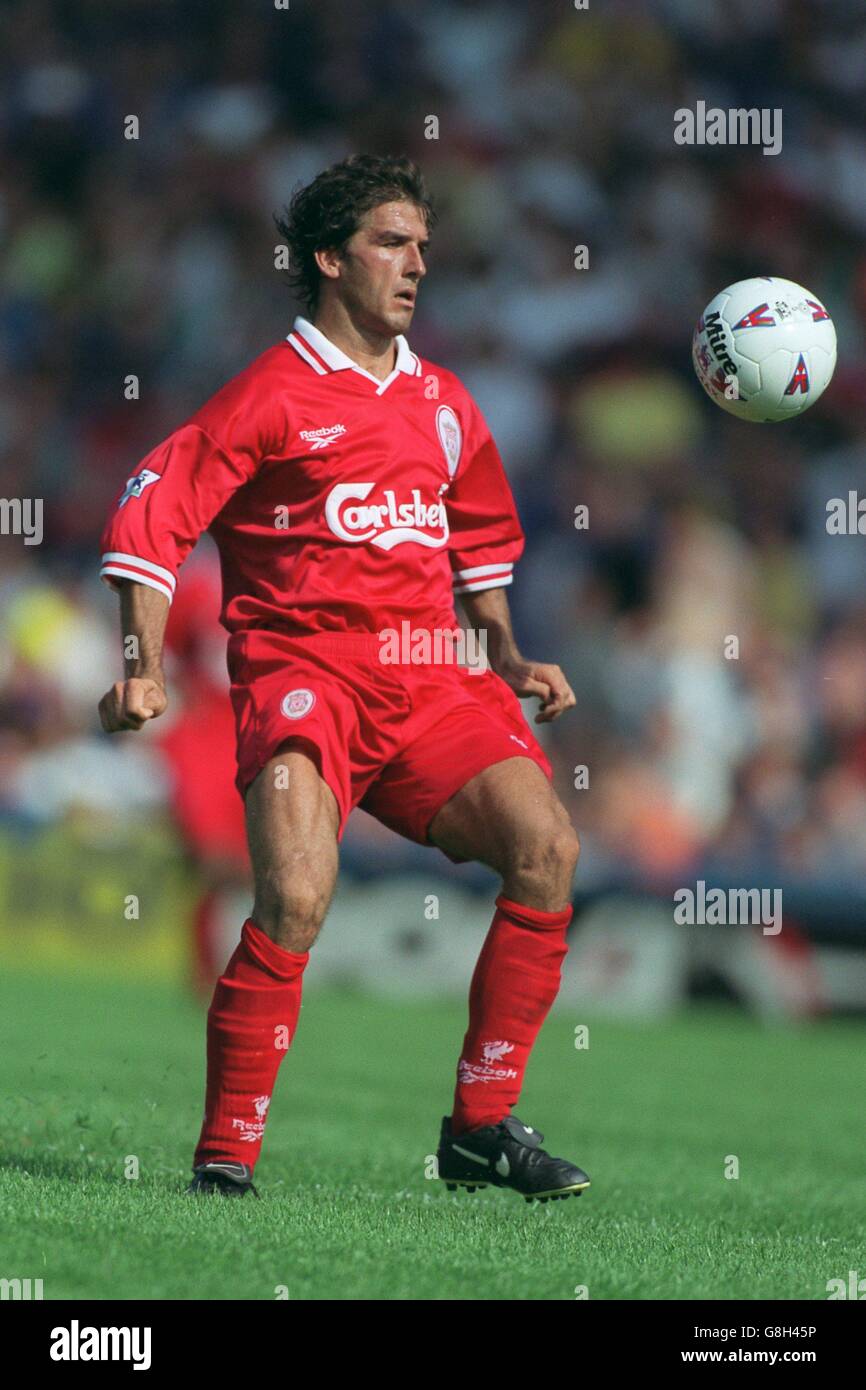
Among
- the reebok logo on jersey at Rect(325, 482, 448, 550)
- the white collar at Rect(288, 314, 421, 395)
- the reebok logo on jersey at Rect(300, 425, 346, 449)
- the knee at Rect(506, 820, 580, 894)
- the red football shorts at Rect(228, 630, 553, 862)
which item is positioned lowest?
the knee at Rect(506, 820, 580, 894)

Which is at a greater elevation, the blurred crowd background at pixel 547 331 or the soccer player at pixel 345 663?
the blurred crowd background at pixel 547 331

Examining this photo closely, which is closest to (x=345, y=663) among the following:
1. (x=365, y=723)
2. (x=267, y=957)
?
(x=365, y=723)

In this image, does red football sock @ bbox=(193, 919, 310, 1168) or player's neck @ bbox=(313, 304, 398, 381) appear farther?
player's neck @ bbox=(313, 304, 398, 381)

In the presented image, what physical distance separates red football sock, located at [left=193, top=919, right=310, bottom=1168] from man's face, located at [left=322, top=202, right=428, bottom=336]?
1469 mm

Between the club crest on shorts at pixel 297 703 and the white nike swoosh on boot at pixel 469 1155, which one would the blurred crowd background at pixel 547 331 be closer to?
the club crest on shorts at pixel 297 703

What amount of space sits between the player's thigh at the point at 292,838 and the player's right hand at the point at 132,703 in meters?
0.31

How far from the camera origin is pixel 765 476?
1195 centimetres

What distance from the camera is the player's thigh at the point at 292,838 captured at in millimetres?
4191

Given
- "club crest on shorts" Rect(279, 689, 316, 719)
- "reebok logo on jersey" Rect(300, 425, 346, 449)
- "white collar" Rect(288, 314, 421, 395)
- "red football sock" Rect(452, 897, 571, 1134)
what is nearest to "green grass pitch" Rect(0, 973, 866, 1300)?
"red football sock" Rect(452, 897, 571, 1134)

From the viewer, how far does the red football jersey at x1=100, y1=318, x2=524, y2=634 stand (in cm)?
441

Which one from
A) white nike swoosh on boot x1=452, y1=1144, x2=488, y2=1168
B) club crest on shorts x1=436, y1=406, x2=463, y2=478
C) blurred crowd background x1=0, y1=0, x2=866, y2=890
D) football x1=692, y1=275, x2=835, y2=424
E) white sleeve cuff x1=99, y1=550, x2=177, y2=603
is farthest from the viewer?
blurred crowd background x1=0, y1=0, x2=866, y2=890

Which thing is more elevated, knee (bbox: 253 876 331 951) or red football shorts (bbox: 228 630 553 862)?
red football shorts (bbox: 228 630 553 862)

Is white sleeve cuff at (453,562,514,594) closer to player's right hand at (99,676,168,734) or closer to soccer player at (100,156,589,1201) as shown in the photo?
soccer player at (100,156,589,1201)

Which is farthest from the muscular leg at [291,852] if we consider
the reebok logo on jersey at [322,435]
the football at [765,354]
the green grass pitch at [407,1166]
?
the football at [765,354]
